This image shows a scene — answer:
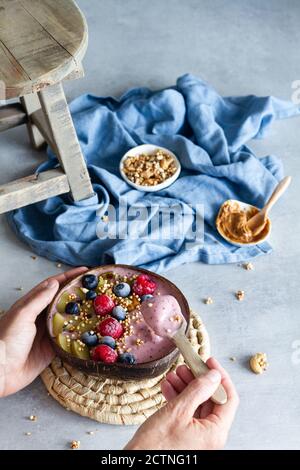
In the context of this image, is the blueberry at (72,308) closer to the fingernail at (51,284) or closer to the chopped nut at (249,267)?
the fingernail at (51,284)

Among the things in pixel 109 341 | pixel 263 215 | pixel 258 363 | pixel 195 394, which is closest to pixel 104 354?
pixel 109 341

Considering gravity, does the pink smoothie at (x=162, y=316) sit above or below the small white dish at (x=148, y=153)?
above

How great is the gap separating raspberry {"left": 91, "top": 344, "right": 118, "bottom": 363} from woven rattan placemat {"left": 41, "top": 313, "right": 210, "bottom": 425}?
Result: 97mm

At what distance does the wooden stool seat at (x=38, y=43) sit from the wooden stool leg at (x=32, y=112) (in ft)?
0.99

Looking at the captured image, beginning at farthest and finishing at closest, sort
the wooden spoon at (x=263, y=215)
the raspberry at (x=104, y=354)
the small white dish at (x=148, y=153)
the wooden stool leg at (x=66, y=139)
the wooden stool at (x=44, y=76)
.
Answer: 1. the small white dish at (x=148, y=153)
2. the wooden spoon at (x=263, y=215)
3. the wooden stool leg at (x=66, y=139)
4. the wooden stool at (x=44, y=76)
5. the raspberry at (x=104, y=354)

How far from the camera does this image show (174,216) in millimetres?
1831

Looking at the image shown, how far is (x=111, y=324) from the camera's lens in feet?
4.64

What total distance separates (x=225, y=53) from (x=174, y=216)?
0.91 m

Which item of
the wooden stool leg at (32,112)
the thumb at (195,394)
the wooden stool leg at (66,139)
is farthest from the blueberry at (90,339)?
the wooden stool leg at (32,112)

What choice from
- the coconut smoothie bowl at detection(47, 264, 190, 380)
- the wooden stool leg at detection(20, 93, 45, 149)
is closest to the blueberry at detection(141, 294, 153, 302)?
the coconut smoothie bowl at detection(47, 264, 190, 380)

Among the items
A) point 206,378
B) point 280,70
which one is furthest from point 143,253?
point 280,70

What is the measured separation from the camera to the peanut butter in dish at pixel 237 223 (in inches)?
71.2

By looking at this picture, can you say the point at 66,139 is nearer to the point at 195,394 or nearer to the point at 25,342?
the point at 25,342
